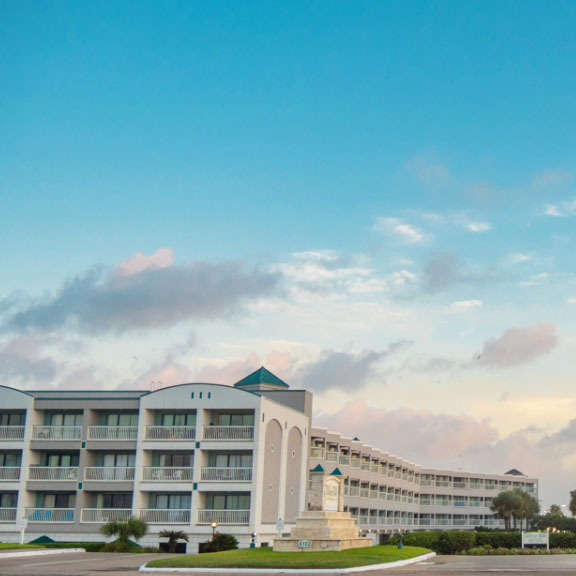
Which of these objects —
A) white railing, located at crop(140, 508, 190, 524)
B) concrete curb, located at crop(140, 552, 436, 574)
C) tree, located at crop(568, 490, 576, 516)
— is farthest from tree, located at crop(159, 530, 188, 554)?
tree, located at crop(568, 490, 576, 516)

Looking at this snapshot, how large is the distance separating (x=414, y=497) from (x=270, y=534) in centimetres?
5033

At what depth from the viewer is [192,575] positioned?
30.7 m

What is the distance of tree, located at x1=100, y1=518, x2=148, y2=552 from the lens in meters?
49.8

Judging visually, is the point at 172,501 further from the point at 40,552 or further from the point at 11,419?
the point at 11,419

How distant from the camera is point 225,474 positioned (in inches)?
2175

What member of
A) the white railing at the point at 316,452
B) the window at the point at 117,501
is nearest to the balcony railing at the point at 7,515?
the window at the point at 117,501

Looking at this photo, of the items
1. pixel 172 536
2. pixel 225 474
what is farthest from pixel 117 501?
pixel 172 536

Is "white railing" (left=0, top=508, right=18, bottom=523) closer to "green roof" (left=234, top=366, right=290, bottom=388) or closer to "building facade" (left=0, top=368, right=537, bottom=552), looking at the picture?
"building facade" (left=0, top=368, right=537, bottom=552)

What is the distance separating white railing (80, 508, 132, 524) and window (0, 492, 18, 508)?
5.83 m

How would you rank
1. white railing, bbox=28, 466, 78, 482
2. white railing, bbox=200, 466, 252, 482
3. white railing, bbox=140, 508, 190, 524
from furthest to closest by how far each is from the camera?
white railing, bbox=28, 466, 78, 482 → white railing, bbox=200, 466, 252, 482 → white railing, bbox=140, 508, 190, 524

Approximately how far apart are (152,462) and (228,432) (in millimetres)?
6300

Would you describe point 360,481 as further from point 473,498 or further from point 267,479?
point 473,498

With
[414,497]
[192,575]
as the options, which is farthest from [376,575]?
[414,497]

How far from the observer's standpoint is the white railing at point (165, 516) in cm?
5475
